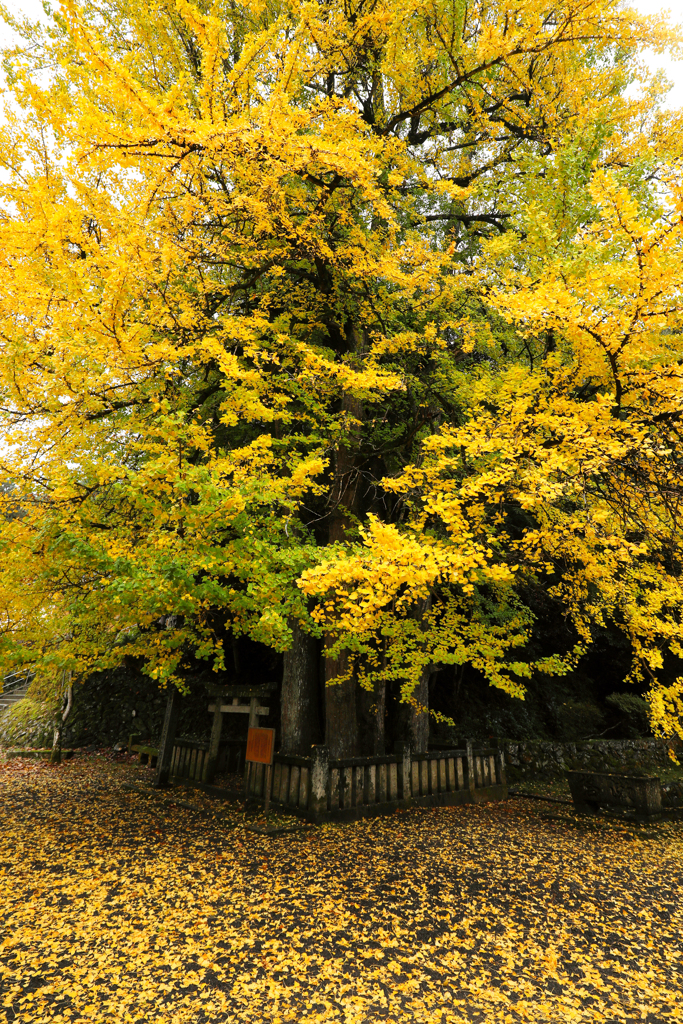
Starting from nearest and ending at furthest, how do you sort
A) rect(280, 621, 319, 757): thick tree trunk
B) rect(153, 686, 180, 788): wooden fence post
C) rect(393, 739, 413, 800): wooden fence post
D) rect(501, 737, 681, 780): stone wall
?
1. rect(393, 739, 413, 800): wooden fence post
2. rect(280, 621, 319, 757): thick tree trunk
3. rect(153, 686, 180, 788): wooden fence post
4. rect(501, 737, 681, 780): stone wall

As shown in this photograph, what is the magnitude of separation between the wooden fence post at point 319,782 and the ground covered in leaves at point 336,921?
12.1 inches

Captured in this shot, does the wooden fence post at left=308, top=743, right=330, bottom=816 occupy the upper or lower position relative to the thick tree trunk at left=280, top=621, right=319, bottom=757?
lower

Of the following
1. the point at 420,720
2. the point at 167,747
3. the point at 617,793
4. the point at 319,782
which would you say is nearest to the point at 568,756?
the point at 617,793

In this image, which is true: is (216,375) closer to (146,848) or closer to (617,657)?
(146,848)

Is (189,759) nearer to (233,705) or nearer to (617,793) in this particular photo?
(233,705)

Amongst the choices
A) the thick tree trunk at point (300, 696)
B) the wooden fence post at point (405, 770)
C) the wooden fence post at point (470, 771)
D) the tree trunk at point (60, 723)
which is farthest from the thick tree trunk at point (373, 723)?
the tree trunk at point (60, 723)

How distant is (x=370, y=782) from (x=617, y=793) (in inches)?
146

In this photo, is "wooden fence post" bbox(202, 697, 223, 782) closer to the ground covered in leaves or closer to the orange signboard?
the ground covered in leaves

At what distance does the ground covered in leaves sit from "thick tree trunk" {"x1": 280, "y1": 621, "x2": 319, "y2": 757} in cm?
143

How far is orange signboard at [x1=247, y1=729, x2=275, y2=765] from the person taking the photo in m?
7.14

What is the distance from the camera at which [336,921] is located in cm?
450

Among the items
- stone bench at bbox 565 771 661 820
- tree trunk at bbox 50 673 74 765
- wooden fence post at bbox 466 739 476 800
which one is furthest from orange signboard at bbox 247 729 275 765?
tree trunk at bbox 50 673 74 765

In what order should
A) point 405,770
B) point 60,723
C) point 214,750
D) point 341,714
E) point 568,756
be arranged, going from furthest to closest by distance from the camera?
point 60,723 < point 568,756 < point 214,750 < point 341,714 < point 405,770

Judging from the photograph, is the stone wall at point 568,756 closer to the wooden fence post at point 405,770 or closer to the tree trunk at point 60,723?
the wooden fence post at point 405,770
